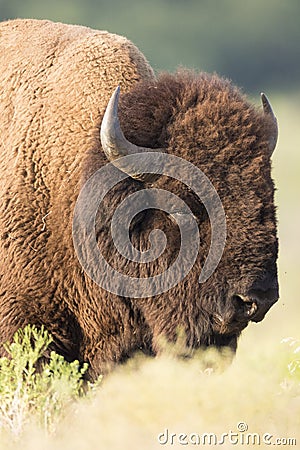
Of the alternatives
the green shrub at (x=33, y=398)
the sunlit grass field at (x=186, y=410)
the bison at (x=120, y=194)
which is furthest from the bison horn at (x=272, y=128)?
the green shrub at (x=33, y=398)

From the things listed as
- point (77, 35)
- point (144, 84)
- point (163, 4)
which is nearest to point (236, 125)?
point (144, 84)

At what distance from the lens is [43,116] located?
254 inches

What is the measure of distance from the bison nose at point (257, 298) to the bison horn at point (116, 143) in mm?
820

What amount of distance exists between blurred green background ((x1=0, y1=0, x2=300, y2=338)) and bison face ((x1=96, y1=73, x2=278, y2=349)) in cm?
3728

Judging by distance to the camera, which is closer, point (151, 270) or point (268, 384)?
point (268, 384)

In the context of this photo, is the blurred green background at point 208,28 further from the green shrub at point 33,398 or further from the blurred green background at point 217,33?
the green shrub at point 33,398

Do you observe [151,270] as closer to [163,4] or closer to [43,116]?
[43,116]

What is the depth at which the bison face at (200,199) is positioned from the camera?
18.3ft

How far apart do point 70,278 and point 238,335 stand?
99cm

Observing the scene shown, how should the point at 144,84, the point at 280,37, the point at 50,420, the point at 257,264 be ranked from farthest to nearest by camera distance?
the point at 280,37 → the point at 144,84 → the point at 257,264 → the point at 50,420

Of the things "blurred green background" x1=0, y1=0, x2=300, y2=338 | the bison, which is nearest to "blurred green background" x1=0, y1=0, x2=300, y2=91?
"blurred green background" x1=0, y1=0, x2=300, y2=338

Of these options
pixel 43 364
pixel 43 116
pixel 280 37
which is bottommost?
pixel 280 37

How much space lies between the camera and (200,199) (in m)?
5.70

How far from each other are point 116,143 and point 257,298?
1.12 metres
